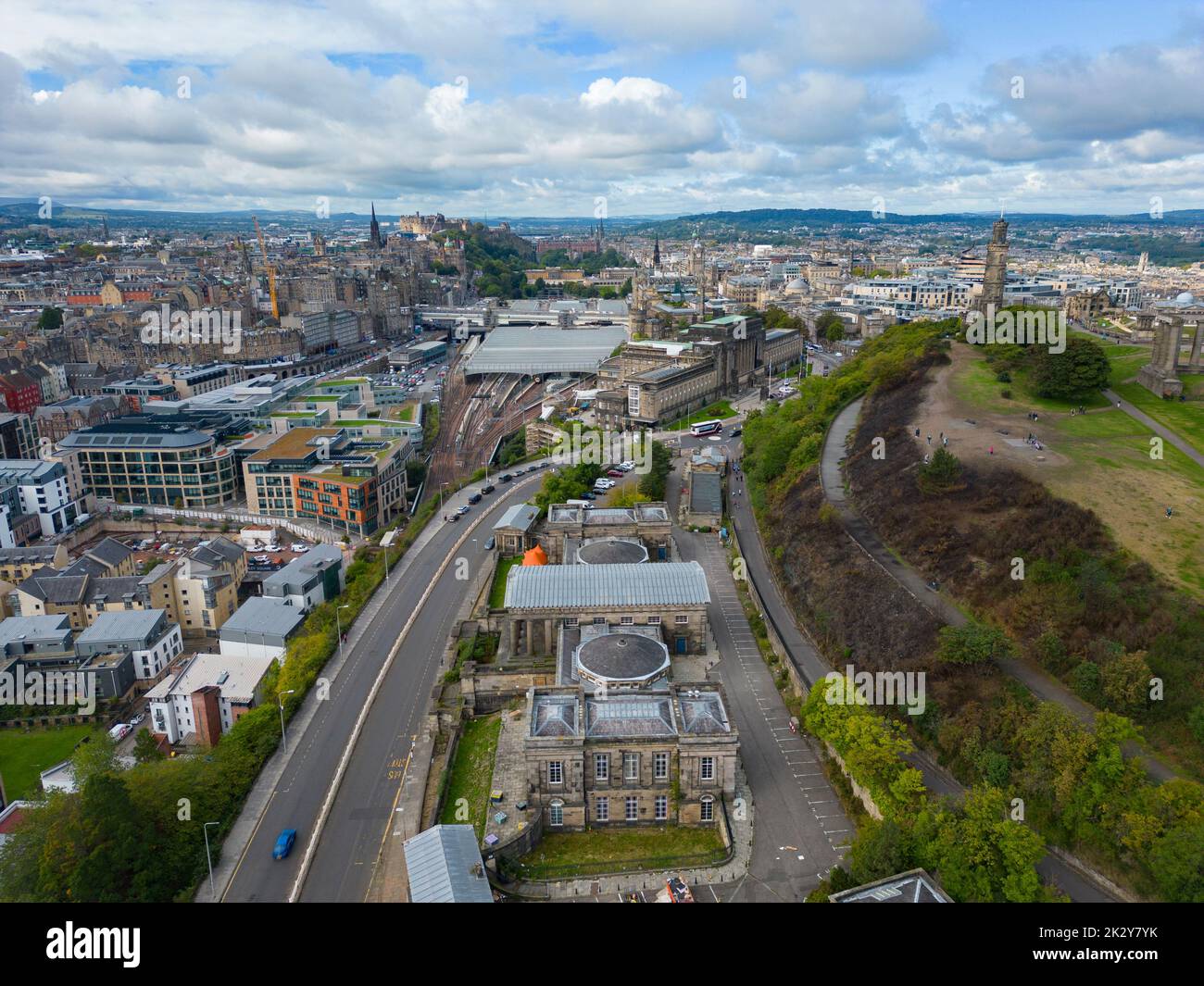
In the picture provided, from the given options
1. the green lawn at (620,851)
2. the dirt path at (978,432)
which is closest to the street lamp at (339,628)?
the green lawn at (620,851)

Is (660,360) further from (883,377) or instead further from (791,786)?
(791,786)

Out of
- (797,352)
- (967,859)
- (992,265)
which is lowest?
(967,859)

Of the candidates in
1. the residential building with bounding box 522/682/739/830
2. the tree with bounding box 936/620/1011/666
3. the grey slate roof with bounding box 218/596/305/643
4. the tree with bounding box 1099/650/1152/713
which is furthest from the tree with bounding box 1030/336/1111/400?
the grey slate roof with bounding box 218/596/305/643

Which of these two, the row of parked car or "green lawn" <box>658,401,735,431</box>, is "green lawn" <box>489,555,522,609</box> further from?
"green lawn" <box>658,401,735,431</box>

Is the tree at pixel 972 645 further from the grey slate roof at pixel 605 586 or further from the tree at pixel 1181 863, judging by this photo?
the grey slate roof at pixel 605 586

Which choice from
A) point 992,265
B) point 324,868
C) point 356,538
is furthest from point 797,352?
point 324,868

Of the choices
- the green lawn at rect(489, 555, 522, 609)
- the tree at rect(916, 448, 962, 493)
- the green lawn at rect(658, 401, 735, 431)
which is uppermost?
the tree at rect(916, 448, 962, 493)
